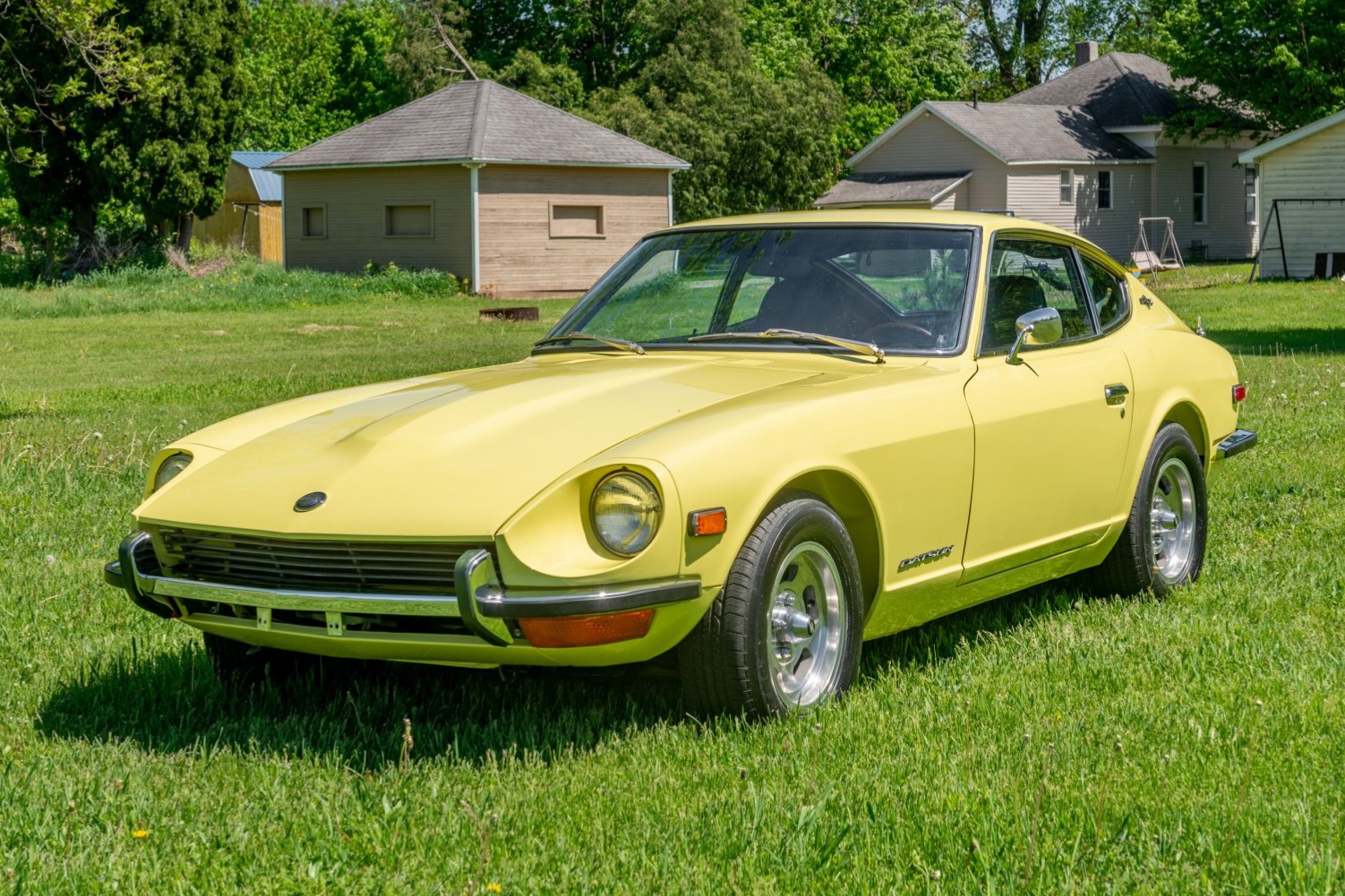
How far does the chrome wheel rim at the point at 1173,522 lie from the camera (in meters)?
6.42

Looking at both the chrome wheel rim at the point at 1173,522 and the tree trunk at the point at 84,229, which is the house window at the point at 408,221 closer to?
the tree trunk at the point at 84,229

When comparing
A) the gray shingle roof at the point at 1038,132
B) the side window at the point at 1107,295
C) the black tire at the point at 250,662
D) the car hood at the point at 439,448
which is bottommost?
the black tire at the point at 250,662

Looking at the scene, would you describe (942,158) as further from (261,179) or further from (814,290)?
(814,290)

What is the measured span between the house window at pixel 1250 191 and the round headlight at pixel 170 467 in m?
52.6

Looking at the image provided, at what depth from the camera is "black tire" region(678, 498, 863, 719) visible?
429 cm

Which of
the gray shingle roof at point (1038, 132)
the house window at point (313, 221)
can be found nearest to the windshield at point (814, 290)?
the house window at point (313, 221)

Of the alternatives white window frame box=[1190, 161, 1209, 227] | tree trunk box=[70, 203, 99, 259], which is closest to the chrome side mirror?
tree trunk box=[70, 203, 99, 259]

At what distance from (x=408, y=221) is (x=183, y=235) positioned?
19.6ft

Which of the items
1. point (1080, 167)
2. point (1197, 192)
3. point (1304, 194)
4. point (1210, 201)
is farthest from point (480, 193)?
point (1210, 201)

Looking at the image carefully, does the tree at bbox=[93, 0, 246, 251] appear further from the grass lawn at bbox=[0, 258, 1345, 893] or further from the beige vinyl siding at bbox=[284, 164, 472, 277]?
the grass lawn at bbox=[0, 258, 1345, 893]

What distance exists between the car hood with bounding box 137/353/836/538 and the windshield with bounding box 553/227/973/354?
1.04 ft

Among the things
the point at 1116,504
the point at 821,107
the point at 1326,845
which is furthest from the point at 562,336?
the point at 821,107

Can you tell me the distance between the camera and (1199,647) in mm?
5383

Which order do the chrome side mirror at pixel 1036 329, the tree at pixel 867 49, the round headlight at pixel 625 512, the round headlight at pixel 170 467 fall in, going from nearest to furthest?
1. the round headlight at pixel 625 512
2. the round headlight at pixel 170 467
3. the chrome side mirror at pixel 1036 329
4. the tree at pixel 867 49
